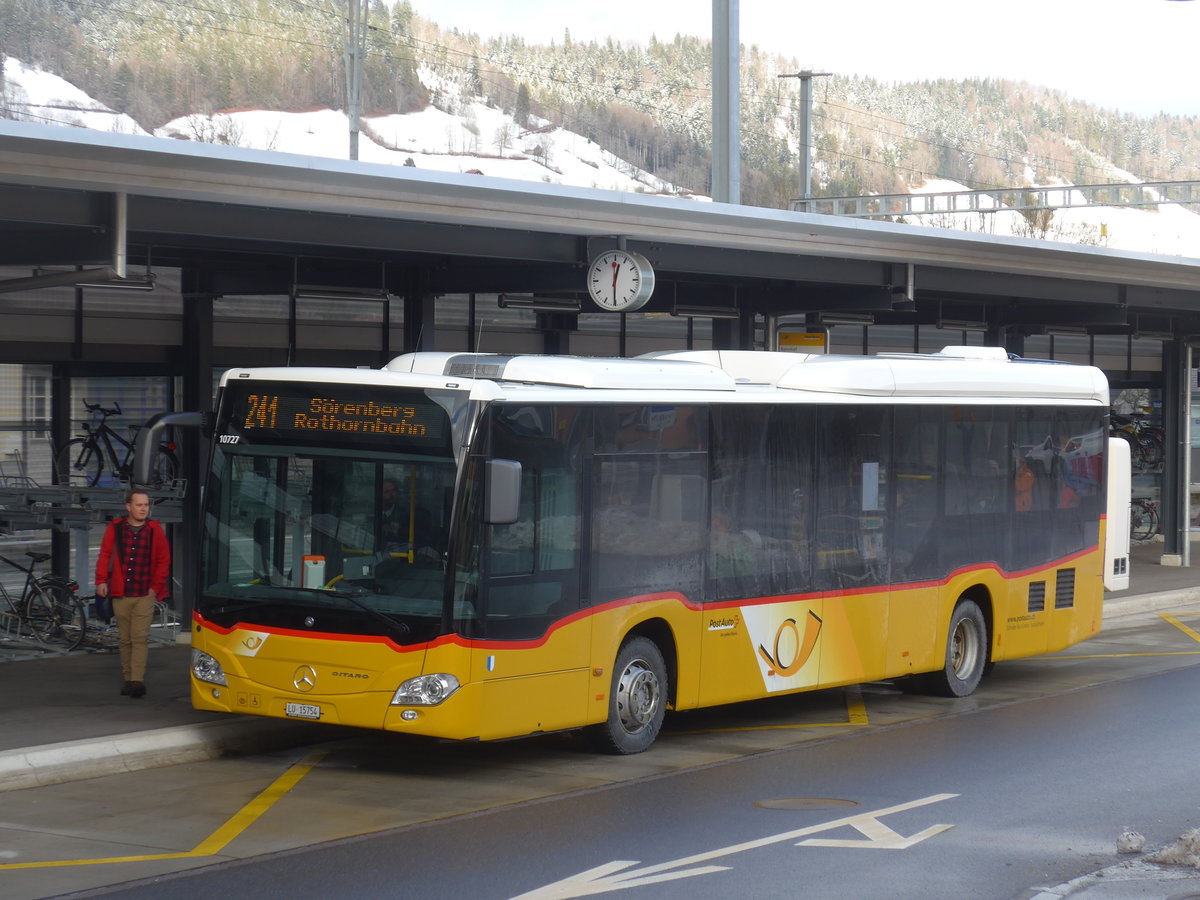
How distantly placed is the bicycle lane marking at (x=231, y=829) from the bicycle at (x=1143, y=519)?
27363mm

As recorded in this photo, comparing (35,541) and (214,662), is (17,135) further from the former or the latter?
(35,541)

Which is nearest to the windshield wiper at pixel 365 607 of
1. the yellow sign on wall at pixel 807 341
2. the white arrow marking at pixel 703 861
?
the white arrow marking at pixel 703 861

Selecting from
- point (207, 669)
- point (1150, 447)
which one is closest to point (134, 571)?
point (207, 669)

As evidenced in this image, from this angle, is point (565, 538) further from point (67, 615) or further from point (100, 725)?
point (67, 615)

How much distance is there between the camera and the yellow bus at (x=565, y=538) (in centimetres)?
1063

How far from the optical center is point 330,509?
11.0 meters

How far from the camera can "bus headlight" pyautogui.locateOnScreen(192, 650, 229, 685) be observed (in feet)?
37.0

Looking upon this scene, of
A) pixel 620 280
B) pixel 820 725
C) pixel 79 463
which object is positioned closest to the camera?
pixel 820 725

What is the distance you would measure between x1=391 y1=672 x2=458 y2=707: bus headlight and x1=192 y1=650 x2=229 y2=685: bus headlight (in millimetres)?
1462

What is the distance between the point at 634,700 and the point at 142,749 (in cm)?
357

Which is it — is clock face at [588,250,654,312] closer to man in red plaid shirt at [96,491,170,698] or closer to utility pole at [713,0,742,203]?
utility pole at [713,0,742,203]

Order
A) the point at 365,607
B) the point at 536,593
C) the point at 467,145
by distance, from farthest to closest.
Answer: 1. the point at 467,145
2. the point at 536,593
3. the point at 365,607

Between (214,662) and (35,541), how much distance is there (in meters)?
8.12

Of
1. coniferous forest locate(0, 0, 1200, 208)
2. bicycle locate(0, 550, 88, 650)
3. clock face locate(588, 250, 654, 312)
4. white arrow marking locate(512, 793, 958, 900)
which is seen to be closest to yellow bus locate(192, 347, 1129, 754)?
white arrow marking locate(512, 793, 958, 900)
